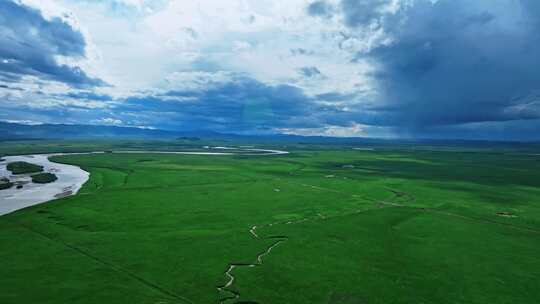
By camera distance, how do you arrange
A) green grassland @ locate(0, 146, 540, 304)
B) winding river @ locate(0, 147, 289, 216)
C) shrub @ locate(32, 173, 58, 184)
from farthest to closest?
1. shrub @ locate(32, 173, 58, 184)
2. winding river @ locate(0, 147, 289, 216)
3. green grassland @ locate(0, 146, 540, 304)

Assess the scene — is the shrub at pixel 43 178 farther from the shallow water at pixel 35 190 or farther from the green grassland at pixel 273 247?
the green grassland at pixel 273 247

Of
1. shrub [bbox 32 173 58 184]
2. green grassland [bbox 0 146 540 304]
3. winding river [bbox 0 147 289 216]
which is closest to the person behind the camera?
green grassland [bbox 0 146 540 304]

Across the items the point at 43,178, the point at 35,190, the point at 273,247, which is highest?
the point at 43,178

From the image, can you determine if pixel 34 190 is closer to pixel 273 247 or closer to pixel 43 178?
pixel 43 178

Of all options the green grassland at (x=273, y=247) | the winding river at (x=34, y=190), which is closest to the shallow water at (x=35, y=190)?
the winding river at (x=34, y=190)

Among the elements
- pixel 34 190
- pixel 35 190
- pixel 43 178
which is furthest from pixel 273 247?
pixel 43 178

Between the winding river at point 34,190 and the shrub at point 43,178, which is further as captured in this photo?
the shrub at point 43,178

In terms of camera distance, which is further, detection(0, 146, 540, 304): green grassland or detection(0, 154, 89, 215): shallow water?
detection(0, 154, 89, 215): shallow water

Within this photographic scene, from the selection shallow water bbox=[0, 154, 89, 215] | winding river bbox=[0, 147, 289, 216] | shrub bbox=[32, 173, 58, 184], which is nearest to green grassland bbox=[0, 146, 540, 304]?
winding river bbox=[0, 147, 289, 216]

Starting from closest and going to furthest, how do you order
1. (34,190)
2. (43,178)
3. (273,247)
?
(273,247), (34,190), (43,178)

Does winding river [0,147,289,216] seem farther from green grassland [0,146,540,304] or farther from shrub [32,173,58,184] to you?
green grassland [0,146,540,304]
